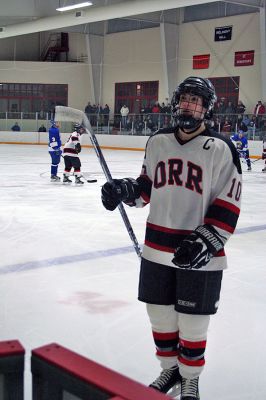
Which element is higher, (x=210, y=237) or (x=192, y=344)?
(x=210, y=237)

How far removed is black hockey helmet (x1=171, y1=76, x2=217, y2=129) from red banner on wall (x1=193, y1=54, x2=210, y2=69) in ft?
61.8

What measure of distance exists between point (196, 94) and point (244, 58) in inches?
710

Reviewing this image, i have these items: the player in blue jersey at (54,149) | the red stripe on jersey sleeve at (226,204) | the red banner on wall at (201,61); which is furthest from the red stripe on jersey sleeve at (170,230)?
the red banner on wall at (201,61)

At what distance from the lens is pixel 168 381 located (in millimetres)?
1984

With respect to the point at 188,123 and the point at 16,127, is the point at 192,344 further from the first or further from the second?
the point at 16,127

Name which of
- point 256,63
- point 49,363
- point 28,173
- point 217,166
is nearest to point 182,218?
point 217,166

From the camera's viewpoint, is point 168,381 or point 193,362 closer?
point 193,362

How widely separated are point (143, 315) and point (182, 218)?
1.18 meters

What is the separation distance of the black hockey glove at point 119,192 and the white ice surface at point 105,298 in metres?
0.65

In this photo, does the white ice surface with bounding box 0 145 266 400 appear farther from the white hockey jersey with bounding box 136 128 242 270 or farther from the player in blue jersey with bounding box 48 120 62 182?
the player in blue jersey with bounding box 48 120 62 182

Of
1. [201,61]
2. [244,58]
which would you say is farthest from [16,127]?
[244,58]

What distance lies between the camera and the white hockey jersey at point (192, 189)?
1.79 m

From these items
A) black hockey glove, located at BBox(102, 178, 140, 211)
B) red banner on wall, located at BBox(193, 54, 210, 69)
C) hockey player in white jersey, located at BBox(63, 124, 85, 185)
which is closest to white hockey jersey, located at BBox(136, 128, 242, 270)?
black hockey glove, located at BBox(102, 178, 140, 211)

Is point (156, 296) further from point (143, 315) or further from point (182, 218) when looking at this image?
point (143, 315)
